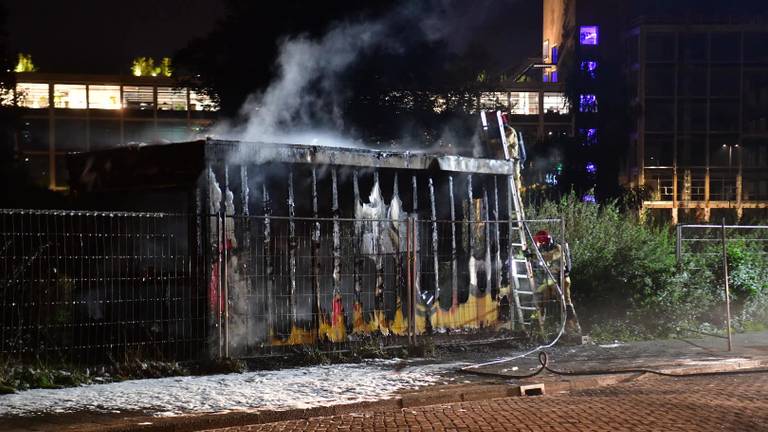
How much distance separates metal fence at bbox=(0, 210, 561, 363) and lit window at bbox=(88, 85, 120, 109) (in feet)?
201

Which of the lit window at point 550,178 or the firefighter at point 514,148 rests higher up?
the lit window at point 550,178

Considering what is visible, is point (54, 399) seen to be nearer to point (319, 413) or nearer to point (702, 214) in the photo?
point (319, 413)

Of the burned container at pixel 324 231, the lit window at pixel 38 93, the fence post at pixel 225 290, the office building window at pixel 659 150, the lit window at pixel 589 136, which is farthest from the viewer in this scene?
the office building window at pixel 659 150

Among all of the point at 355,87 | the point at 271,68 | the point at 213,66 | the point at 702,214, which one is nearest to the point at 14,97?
the point at 213,66

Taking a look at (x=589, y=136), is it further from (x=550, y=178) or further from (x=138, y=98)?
(x=138, y=98)

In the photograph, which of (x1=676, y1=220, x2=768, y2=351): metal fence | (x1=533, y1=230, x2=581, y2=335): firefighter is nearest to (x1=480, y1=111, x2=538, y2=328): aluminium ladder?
(x1=533, y1=230, x2=581, y2=335): firefighter

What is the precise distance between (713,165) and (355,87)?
60621mm

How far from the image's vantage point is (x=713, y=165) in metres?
77.6

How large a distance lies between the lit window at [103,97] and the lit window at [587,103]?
134 ft

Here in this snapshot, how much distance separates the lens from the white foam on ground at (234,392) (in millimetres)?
8312

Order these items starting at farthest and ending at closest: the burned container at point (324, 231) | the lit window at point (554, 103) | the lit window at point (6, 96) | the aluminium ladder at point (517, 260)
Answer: the lit window at point (554, 103) → the lit window at point (6, 96) → the aluminium ladder at point (517, 260) → the burned container at point (324, 231)

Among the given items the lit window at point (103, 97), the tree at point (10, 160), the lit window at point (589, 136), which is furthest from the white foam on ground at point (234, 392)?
the lit window at point (103, 97)

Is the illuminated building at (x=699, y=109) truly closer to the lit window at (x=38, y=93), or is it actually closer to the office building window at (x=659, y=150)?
the office building window at (x=659, y=150)

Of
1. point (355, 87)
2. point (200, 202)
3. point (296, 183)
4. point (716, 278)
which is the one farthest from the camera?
point (355, 87)
